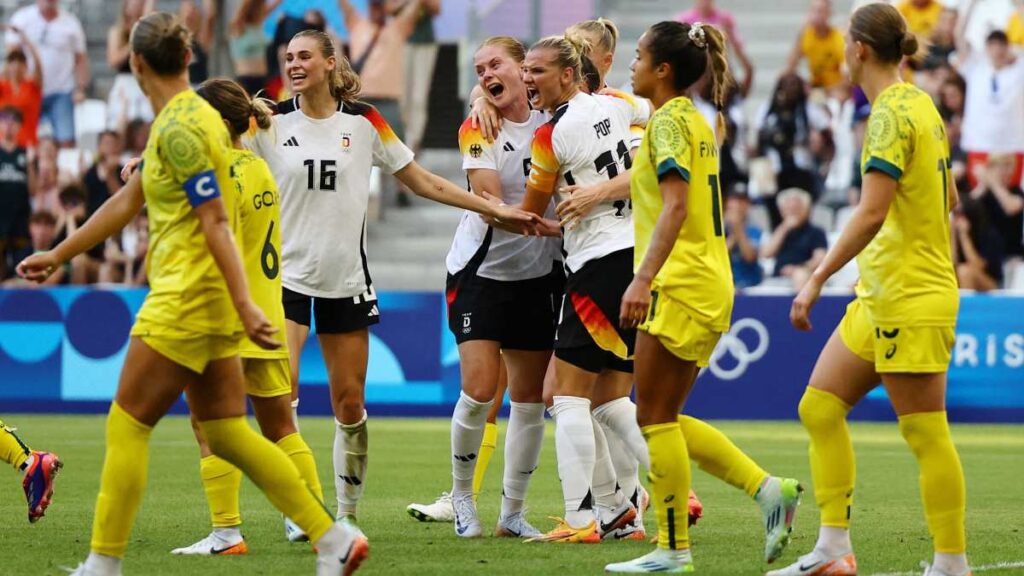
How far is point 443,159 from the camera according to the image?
65.7 feet

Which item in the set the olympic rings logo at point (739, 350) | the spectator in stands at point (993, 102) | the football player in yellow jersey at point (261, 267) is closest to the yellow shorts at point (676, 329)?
the football player in yellow jersey at point (261, 267)

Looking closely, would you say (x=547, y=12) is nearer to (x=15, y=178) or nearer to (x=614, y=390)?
(x=15, y=178)

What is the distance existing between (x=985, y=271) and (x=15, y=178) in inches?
432

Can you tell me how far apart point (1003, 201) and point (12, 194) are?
11146 millimetres

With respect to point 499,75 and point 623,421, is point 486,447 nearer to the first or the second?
point 623,421

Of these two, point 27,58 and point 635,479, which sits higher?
point 27,58

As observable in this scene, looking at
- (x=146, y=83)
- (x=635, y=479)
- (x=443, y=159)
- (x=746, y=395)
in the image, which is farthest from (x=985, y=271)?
(x=146, y=83)

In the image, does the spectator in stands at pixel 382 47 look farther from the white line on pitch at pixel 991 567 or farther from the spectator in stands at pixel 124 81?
the white line on pitch at pixel 991 567

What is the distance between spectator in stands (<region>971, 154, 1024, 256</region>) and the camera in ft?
55.4

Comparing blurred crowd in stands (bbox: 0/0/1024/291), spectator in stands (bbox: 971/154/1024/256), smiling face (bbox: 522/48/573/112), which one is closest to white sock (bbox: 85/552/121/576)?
smiling face (bbox: 522/48/573/112)

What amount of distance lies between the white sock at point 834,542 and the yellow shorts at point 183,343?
7.67ft

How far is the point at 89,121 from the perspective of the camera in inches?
789

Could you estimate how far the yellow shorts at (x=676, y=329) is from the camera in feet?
19.9

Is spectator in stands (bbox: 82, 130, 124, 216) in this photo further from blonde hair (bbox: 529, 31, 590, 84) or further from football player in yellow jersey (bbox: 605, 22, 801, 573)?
football player in yellow jersey (bbox: 605, 22, 801, 573)
